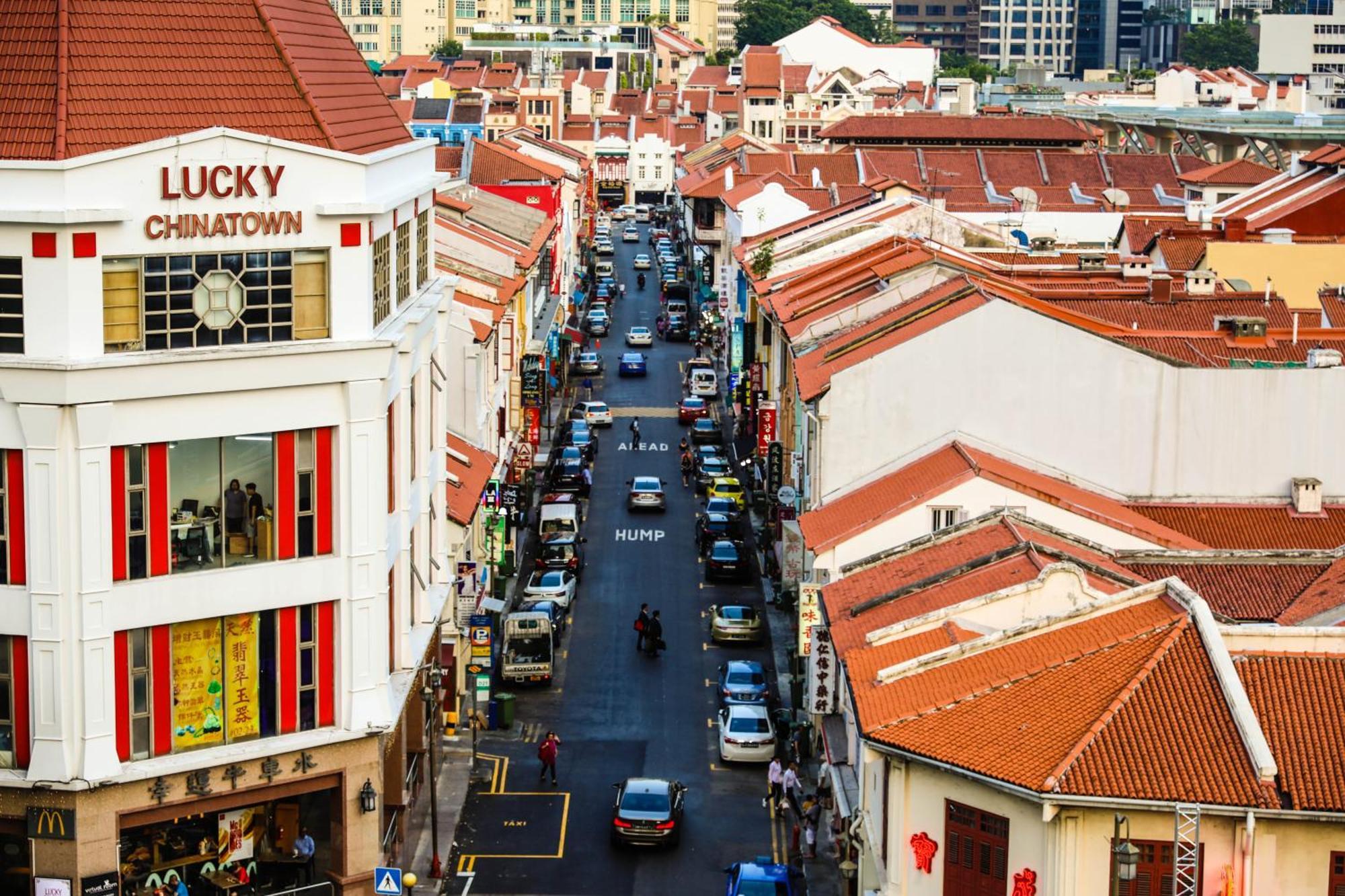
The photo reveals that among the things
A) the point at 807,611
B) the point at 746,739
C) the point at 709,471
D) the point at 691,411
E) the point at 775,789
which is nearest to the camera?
the point at 775,789

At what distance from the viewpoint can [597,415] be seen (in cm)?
11681

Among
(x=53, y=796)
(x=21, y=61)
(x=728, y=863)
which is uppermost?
(x=21, y=61)

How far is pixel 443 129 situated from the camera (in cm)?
18350

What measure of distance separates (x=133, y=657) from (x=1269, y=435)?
32468 mm

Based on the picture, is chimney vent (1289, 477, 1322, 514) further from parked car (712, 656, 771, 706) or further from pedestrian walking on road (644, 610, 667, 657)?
pedestrian walking on road (644, 610, 667, 657)

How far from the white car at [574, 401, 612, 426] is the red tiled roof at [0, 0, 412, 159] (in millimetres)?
67170

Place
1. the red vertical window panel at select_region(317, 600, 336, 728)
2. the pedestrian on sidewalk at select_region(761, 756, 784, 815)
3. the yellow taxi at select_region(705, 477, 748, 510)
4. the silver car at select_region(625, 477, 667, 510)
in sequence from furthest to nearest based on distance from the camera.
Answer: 1. the yellow taxi at select_region(705, 477, 748, 510)
2. the silver car at select_region(625, 477, 667, 510)
3. the pedestrian on sidewalk at select_region(761, 756, 784, 815)
4. the red vertical window panel at select_region(317, 600, 336, 728)

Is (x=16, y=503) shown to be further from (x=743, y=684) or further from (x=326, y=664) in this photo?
(x=743, y=684)

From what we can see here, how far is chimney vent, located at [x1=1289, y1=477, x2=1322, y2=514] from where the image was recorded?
6181 centimetres

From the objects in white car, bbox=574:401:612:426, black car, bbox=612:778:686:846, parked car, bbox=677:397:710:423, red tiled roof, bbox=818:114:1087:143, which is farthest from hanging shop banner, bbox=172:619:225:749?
red tiled roof, bbox=818:114:1087:143

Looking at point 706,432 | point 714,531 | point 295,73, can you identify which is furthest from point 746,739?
point 706,432

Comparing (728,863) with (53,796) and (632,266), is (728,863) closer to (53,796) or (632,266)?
(53,796)

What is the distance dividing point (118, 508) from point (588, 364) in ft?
299

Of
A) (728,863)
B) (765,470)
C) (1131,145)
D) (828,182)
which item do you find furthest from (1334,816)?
Answer: (1131,145)
